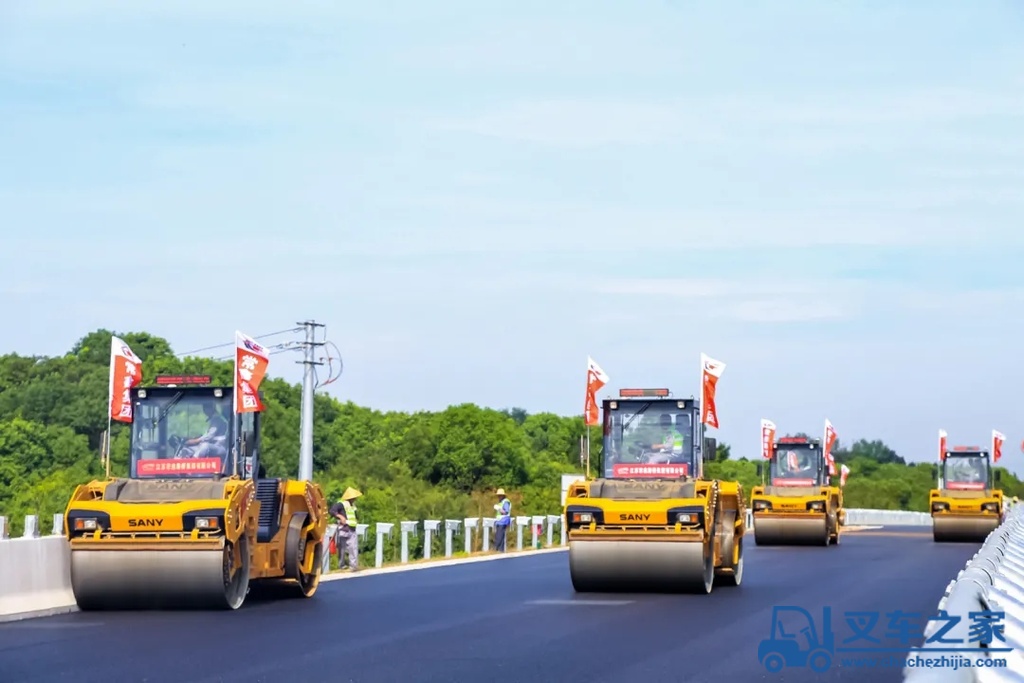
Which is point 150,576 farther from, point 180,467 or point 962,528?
point 962,528

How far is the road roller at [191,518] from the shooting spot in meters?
18.5

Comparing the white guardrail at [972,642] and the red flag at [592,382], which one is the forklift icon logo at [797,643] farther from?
the red flag at [592,382]

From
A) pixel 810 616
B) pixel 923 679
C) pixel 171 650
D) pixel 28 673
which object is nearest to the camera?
pixel 923 679

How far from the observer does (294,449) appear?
10138 cm

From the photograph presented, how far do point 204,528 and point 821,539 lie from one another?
2602 cm

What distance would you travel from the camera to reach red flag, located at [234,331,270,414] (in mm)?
20844

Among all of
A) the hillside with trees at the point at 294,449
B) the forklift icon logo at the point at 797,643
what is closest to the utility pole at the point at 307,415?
the hillside with trees at the point at 294,449

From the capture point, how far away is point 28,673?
12.7 metres

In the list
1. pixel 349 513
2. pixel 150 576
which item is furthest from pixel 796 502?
pixel 150 576

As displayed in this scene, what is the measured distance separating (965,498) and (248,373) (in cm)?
3024

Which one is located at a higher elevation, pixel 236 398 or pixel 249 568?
pixel 236 398

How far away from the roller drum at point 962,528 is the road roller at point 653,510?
2326 cm

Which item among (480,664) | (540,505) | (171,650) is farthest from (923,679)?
(540,505)

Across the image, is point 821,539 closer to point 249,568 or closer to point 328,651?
point 249,568
